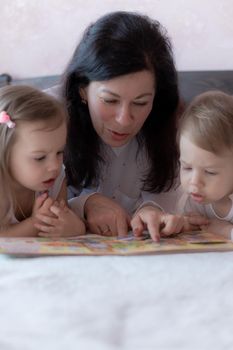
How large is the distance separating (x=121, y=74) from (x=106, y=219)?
1.04 feet

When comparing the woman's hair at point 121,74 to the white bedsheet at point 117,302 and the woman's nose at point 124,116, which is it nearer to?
the woman's nose at point 124,116

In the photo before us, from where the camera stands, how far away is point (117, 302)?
64cm

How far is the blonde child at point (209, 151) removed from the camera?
1.02m

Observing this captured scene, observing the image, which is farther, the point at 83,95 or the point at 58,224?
the point at 83,95

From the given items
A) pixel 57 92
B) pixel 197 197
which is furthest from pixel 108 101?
pixel 197 197

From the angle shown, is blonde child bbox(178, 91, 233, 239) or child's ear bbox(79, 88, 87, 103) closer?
blonde child bbox(178, 91, 233, 239)

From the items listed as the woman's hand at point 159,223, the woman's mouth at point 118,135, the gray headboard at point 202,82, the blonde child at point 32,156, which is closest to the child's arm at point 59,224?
the blonde child at point 32,156

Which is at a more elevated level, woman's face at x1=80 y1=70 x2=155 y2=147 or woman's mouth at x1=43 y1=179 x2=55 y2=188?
woman's face at x1=80 y1=70 x2=155 y2=147

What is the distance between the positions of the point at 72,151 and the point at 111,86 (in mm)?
237

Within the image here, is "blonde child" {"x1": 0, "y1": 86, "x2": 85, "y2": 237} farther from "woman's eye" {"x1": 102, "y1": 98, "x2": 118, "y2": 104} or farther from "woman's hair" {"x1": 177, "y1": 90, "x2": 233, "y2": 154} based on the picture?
"woman's hair" {"x1": 177, "y1": 90, "x2": 233, "y2": 154}

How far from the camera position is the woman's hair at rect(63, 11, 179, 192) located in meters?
1.12

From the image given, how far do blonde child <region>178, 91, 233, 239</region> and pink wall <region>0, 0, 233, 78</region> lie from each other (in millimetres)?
705

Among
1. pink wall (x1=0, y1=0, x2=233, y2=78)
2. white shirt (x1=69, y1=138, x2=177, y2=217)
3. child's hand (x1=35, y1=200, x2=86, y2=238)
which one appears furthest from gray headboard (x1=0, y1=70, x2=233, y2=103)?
child's hand (x1=35, y1=200, x2=86, y2=238)

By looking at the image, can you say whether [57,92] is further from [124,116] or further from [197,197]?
[197,197]
